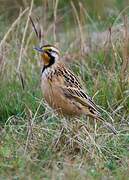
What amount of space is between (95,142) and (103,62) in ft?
7.15

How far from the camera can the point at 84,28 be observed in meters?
10.4

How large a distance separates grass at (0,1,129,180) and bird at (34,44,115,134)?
4.3 inches

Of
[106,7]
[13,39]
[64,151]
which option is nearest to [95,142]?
[64,151]

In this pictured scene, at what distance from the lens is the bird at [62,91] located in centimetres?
755

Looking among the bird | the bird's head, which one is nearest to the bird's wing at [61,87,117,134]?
the bird

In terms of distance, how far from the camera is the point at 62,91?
7.62 m

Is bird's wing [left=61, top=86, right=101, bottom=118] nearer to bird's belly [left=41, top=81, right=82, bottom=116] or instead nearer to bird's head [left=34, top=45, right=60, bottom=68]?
bird's belly [left=41, top=81, right=82, bottom=116]

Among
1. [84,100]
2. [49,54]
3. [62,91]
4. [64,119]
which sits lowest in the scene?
[64,119]

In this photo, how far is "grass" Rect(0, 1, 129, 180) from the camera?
670 cm

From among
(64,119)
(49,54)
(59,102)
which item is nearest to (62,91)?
(59,102)

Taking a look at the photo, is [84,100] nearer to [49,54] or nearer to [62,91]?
[62,91]

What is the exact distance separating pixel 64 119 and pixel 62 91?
0.26 m

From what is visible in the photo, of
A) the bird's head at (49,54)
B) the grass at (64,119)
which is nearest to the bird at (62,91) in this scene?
the bird's head at (49,54)

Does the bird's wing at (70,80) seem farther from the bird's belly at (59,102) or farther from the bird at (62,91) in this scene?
the bird's belly at (59,102)
